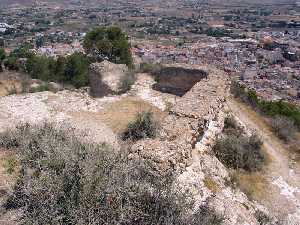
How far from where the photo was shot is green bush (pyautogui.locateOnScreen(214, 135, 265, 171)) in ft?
38.2

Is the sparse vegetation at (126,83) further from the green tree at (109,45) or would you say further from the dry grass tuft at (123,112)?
the green tree at (109,45)

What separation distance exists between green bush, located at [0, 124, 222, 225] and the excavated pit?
888 centimetres

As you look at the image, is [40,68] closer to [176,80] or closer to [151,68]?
[151,68]

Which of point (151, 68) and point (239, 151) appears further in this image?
point (151, 68)

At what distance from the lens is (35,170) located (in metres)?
7.59

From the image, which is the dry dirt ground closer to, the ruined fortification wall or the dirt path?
the ruined fortification wall

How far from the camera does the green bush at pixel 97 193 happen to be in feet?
19.6

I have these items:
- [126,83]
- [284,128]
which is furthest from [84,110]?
[284,128]

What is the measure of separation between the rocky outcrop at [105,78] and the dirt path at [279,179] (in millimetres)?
5555

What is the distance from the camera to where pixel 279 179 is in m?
12.2

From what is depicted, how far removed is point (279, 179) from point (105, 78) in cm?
730

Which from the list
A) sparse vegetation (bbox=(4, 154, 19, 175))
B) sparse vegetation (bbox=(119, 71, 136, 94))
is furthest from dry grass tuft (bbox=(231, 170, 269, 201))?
sparse vegetation (bbox=(119, 71, 136, 94))

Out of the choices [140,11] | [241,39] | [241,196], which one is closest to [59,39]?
[241,39]

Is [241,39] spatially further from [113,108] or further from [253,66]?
[113,108]
